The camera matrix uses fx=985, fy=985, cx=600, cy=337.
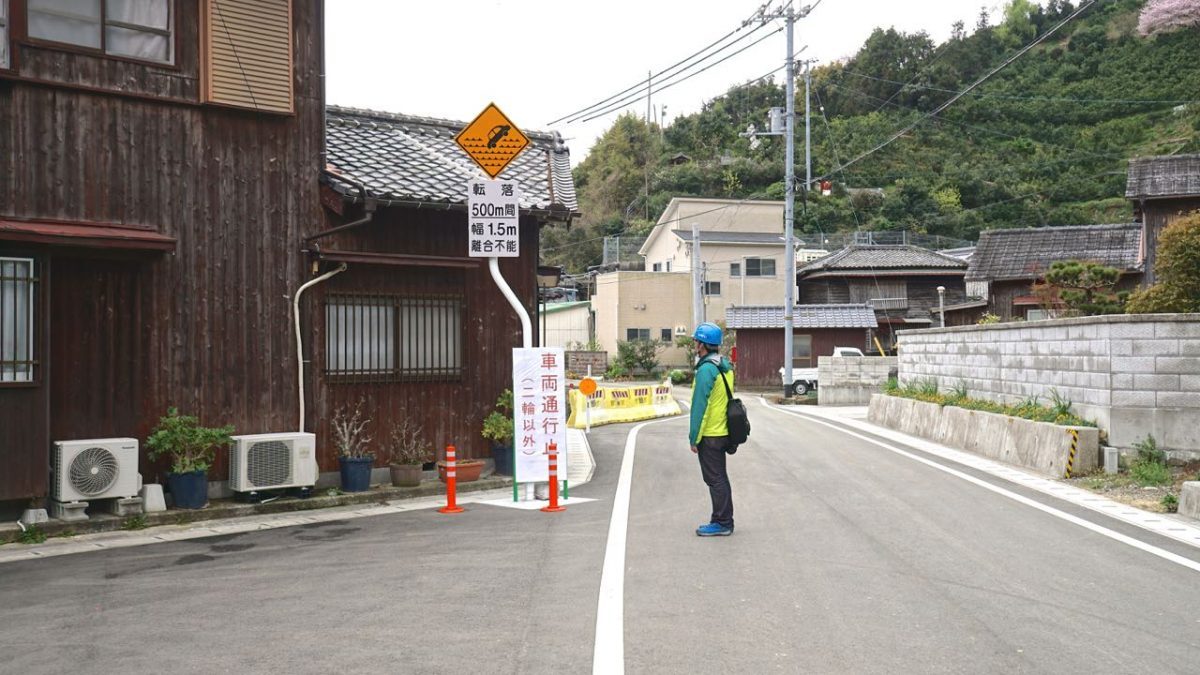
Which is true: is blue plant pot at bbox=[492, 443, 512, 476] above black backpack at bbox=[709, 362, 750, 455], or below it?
below

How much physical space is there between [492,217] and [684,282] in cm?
4448

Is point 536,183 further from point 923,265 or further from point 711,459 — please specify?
point 923,265

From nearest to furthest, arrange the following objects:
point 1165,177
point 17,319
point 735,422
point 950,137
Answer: point 735,422
point 17,319
point 1165,177
point 950,137

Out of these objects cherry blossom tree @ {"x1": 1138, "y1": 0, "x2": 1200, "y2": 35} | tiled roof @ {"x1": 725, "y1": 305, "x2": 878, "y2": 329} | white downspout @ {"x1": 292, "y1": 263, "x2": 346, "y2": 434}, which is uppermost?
cherry blossom tree @ {"x1": 1138, "y1": 0, "x2": 1200, "y2": 35}

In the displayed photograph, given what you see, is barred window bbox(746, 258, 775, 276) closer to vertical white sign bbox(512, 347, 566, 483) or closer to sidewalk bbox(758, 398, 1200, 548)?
sidewalk bbox(758, 398, 1200, 548)

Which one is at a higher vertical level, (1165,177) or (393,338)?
(1165,177)

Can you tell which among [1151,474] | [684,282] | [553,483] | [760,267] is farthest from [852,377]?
[553,483]

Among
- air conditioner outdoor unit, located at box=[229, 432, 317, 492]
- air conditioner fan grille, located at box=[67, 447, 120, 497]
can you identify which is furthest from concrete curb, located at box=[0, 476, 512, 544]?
air conditioner fan grille, located at box=[67, 447, 120, 497]

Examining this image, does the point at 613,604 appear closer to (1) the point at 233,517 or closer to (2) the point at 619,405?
(1) the point at 233,517

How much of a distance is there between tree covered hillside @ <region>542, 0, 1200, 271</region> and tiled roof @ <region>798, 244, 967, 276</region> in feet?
39.1

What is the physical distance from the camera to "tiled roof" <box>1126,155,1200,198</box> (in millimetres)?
31734

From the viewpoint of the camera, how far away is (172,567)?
864 cm

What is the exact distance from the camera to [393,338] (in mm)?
14047

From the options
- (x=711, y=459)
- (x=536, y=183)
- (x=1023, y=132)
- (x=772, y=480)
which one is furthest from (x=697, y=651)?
(x=1023, y=132)
